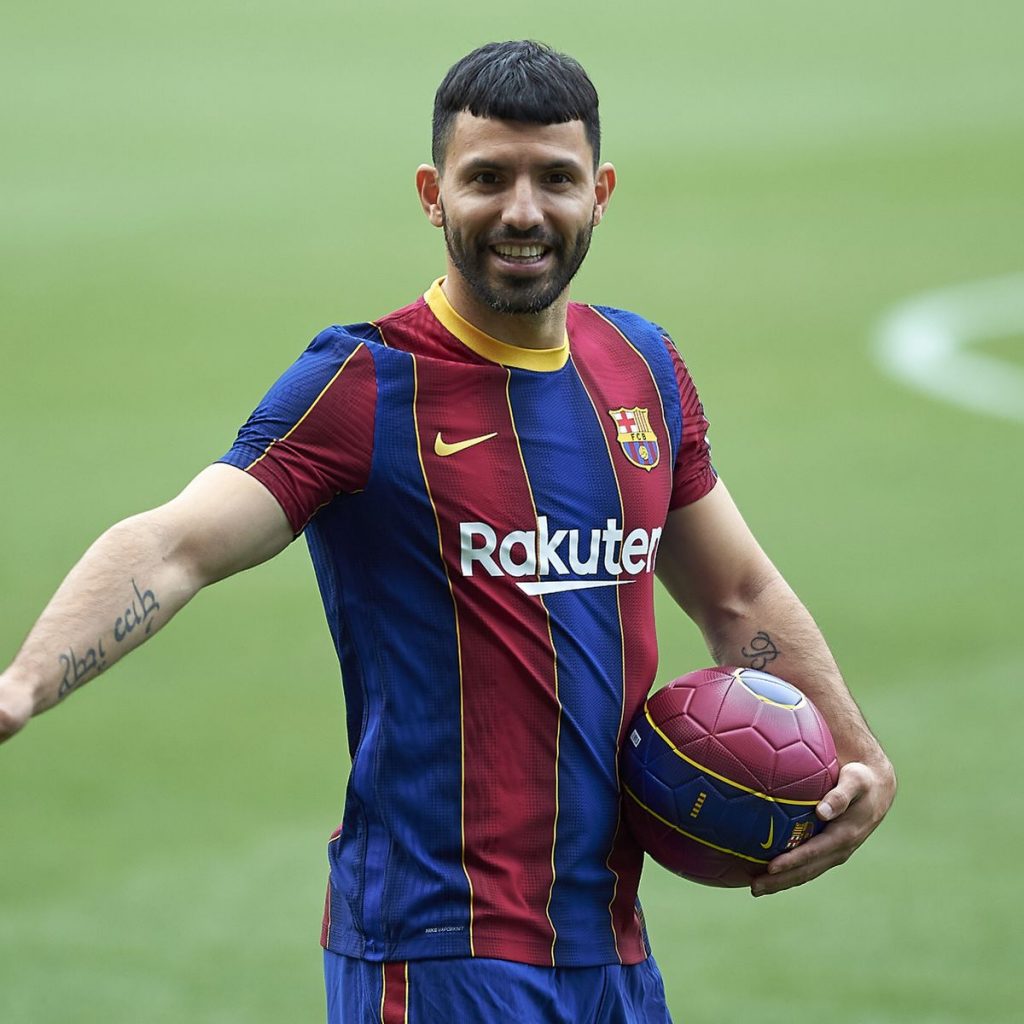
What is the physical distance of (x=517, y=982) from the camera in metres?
3.76

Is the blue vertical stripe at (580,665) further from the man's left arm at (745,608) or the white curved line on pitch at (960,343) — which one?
the white curved line on pitch at (960,343)

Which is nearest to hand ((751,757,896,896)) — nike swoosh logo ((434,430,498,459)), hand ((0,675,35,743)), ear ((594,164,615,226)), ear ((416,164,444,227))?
nike swoosh logo ((434,430,498,459))

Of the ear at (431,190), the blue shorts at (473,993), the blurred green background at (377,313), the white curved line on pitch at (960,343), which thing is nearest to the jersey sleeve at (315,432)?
the ear at (431,190)

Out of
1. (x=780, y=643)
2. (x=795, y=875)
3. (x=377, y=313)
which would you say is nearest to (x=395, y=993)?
(x=795, y=875)

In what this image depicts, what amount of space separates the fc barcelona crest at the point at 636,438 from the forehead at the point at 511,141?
516mm

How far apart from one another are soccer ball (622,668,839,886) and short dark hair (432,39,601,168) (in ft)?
3.64

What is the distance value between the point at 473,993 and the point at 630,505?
0.98 m

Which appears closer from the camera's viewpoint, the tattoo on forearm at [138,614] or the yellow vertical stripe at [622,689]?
the tattoo on forearm at [138,614]

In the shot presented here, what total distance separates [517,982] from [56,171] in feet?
44.0

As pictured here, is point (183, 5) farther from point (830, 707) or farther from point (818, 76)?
point (830, 707)

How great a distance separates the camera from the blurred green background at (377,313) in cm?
670

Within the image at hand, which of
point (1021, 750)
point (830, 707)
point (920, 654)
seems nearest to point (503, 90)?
point (830, 707)

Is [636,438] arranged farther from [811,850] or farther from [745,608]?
[811,850]

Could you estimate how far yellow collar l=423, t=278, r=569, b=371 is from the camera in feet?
13.0
